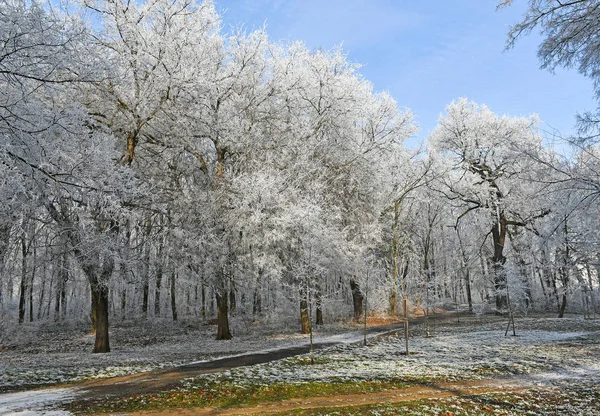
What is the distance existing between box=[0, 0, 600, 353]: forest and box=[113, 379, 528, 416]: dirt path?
3.24 m

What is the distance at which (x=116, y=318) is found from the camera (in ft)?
104

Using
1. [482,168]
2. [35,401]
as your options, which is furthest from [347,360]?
[482,168]

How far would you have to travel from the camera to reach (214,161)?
20031mm

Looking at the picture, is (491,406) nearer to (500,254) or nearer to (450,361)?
(450,361)

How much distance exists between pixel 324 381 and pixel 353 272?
1394 centimetres

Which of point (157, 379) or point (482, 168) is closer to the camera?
point (157, 379)

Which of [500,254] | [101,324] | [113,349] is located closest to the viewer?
[101,324]

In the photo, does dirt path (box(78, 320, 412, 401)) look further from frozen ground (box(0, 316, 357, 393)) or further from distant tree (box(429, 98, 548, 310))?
distant tree (box(429, 98, 548, 310))

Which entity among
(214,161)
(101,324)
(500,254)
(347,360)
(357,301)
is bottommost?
(347,360)

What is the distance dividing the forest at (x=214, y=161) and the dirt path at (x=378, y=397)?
3243mm

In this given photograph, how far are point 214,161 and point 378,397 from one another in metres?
14.2

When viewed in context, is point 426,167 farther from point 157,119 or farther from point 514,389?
point 514,389

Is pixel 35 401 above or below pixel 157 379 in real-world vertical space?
above

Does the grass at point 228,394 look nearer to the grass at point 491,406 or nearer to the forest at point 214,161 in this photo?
the grass at point 491,406
